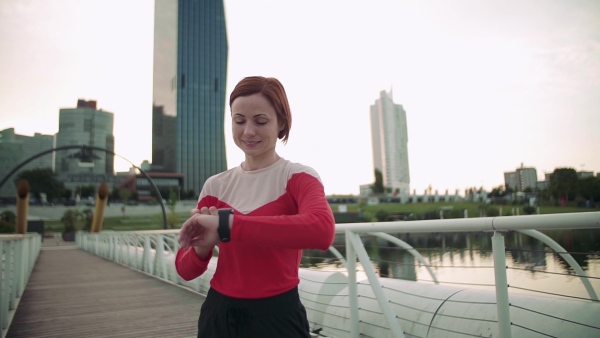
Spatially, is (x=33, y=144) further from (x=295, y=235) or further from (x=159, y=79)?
(x=295, y=235)

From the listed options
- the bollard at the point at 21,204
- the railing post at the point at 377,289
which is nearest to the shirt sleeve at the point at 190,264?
the railing post at the point at 377,289

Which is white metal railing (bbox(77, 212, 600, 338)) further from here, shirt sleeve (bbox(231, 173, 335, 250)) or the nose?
the nose

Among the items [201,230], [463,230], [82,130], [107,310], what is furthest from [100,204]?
[82,130]

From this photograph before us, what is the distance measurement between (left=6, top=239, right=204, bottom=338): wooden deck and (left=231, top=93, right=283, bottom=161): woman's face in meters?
3.28

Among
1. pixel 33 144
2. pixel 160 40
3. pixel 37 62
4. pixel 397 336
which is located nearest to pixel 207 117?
pixel 160 40

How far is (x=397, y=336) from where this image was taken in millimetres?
1992

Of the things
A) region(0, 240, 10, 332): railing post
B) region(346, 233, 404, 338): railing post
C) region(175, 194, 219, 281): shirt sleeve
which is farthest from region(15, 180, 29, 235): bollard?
region(175, 194, 219, 281): shirt sleeve

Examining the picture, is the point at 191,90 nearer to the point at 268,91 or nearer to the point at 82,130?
the point at 82,130

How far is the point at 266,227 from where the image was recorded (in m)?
0.83

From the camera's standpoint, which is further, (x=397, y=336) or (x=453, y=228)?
(x=397, y=336)

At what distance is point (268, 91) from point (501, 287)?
1235 millimetres

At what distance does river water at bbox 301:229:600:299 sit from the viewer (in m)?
2.07

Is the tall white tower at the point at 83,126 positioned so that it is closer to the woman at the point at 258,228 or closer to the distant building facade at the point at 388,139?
the distant building facade at the point at 388,139

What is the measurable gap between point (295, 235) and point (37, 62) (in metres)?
31.8
